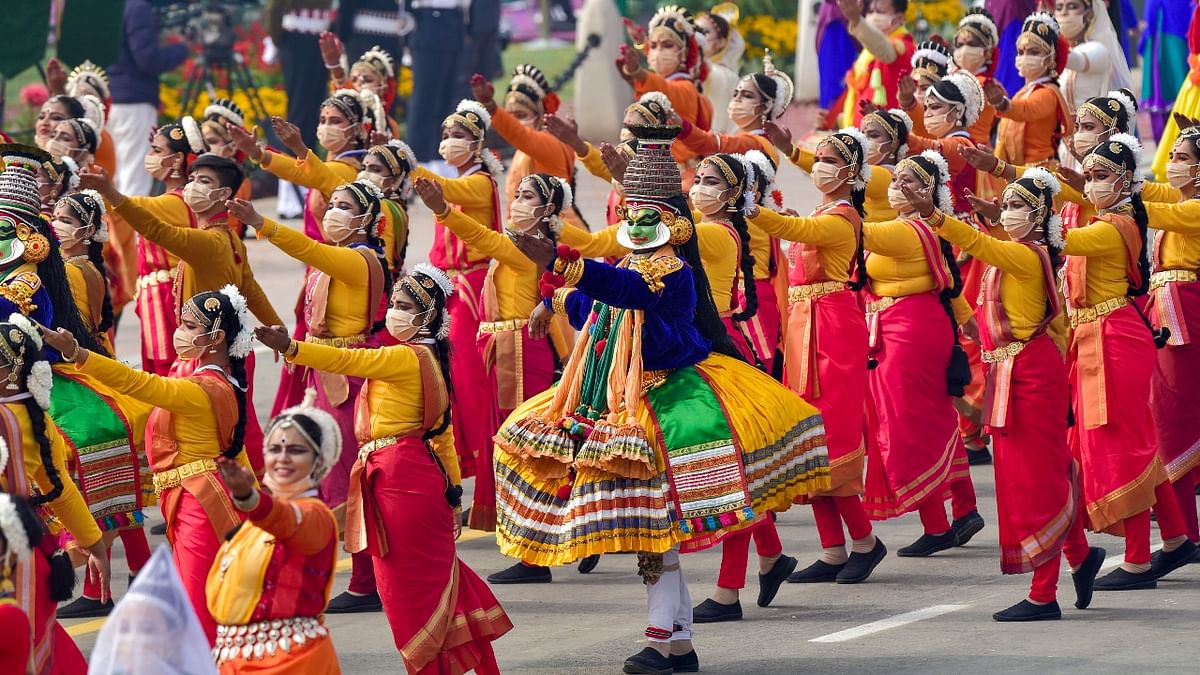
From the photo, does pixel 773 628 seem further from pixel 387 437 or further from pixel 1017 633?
pixel 387 437

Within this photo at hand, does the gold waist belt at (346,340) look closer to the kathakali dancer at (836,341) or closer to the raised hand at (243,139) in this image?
the raised hand at (243,139)

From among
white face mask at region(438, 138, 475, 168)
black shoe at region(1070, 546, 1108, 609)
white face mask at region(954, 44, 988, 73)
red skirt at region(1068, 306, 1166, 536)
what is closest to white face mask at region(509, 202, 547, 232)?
A: white face mask at region(438, 138, 475, 168)

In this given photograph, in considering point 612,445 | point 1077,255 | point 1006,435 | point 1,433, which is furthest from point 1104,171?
point 1,433

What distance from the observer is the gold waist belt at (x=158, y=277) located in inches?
471

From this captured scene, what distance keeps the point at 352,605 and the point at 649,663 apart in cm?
180

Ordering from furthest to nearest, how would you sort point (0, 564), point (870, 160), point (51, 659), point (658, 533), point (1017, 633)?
point (870, 160), point (1017, 633), point (658, 533), point (51, 659), point (0, 564)

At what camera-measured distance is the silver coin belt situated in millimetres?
7133

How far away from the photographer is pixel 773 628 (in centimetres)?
967

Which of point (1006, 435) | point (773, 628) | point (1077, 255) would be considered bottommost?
point (773, 628)

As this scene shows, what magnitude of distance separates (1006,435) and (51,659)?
4057 mm

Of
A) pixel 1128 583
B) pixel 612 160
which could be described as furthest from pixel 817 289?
pixel 1128 583

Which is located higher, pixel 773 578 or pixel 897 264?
pixel 897 264

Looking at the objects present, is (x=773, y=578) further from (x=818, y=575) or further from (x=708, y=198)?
(x=708, y=198)

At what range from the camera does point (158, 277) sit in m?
12.0
